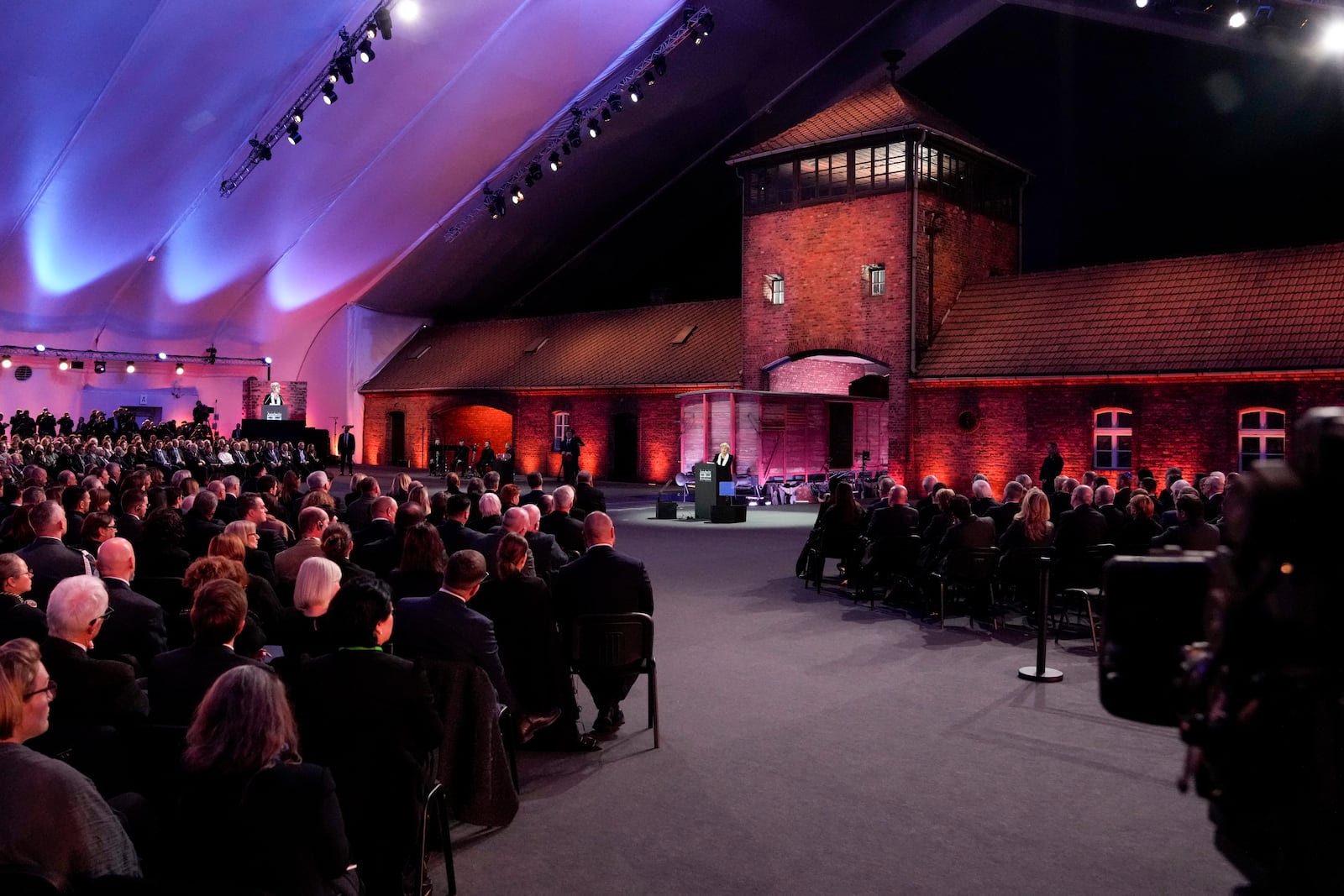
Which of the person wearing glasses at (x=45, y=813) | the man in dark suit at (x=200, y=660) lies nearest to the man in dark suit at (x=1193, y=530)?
the man in dark suit at (x=200, y=660)

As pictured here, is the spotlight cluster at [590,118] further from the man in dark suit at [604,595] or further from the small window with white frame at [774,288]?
the man in dark suit at [604,595]

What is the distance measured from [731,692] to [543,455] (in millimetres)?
26338

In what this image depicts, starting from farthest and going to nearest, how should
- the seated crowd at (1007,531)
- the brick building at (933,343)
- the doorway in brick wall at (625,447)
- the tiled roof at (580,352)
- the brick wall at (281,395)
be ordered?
the brick wall at (281,395) < the doorway in brick wall at (625,447) < the tiled roof at (580,352) < the brick building at (933,343) < the seated crowd at (1007,531)

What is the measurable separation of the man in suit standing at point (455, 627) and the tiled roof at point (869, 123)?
854 inches

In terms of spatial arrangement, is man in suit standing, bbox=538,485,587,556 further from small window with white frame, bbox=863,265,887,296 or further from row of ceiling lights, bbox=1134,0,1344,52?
small window with white frame, bbox=863,265,887,296

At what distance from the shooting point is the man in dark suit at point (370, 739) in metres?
3.66

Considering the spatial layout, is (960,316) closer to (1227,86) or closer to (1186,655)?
(1227,86)

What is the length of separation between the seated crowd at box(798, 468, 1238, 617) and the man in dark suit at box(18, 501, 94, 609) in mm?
6997

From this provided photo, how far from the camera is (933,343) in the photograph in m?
24.7

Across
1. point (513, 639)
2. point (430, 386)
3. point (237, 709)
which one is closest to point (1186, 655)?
point (237, 709)

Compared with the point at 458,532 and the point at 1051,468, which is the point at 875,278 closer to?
the point at 1051,468

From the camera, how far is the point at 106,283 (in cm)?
2719

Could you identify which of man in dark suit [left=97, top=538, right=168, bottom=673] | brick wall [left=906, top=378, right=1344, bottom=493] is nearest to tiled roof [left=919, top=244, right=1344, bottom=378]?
brick wall [left=906, top=378, right=1344, bottom=493]

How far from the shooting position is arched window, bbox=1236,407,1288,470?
1970cm
